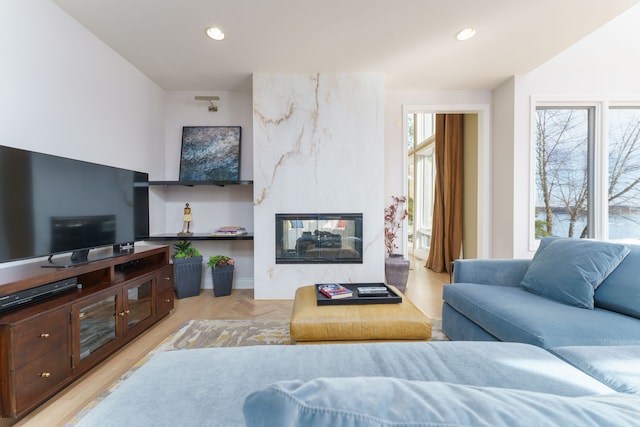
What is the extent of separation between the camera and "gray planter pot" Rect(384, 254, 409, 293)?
3.47 m

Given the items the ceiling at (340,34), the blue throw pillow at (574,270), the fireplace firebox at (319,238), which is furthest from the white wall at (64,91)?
the blue throw pillow at (574,270)

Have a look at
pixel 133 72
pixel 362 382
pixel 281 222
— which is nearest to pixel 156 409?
pixel 362 382

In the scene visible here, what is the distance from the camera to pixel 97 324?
1.90 meters

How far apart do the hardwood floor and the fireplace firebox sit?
56cm

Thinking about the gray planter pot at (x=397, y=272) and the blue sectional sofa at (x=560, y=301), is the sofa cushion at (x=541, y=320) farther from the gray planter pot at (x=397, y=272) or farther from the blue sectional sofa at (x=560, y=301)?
the gray planter pot at (x=397, y=272)

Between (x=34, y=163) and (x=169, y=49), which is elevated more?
(x=169, y=49)

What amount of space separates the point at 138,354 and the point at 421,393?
7.76 feet

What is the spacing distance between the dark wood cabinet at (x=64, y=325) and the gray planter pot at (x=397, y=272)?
250 cm

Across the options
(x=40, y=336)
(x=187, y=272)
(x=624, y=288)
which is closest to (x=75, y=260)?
(x=40, y=336)

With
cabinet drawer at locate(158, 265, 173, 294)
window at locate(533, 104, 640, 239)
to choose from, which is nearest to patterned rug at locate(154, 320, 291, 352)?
cabinet drawer at locate(158, 265, 173, 294)

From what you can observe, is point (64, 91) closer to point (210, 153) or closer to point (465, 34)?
point (210, 153)

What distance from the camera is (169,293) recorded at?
2.76 meters

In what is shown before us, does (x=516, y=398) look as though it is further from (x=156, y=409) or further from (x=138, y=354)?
(x=138, y=354)

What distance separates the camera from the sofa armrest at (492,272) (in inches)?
86.5
